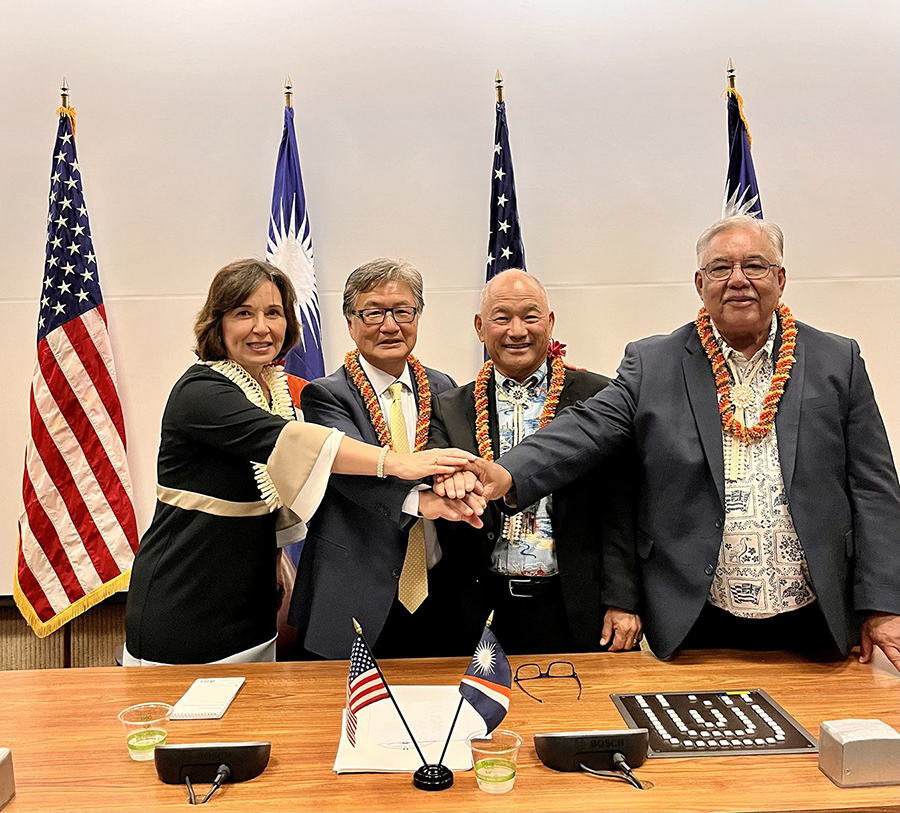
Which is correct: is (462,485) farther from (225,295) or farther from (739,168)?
(739,168)

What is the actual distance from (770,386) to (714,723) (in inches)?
36.1

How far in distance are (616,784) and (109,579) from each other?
8.84 ft

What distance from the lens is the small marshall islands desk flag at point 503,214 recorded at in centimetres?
360

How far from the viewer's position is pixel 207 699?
1.84 meters

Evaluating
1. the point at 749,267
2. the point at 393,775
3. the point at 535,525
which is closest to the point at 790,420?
the point at 749,267

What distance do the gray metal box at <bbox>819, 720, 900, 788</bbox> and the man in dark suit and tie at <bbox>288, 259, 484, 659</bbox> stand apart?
104cm

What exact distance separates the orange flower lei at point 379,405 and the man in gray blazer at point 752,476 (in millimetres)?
335

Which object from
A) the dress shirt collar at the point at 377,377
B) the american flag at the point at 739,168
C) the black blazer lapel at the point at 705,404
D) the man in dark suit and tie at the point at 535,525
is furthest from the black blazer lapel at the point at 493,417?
the american flag at the point at 739,168

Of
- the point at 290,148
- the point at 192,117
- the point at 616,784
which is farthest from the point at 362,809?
the point at 192,117

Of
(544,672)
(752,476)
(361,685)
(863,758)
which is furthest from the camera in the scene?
(752,476)

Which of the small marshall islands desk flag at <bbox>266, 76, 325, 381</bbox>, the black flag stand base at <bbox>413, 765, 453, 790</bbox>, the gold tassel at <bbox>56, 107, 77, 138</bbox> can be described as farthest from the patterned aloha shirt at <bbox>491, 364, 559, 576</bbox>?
the gold tassel at <bbox>56, 107, 77, 138</bbox>

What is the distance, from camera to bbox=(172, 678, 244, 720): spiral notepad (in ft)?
5.78

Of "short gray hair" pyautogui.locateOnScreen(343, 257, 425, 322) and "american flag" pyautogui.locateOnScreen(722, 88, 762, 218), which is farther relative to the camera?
"american flag" pyautogui.locateOnScreen(722, 88, 762, 218)

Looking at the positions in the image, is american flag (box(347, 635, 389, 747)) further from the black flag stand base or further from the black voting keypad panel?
the black voting keypad panel
